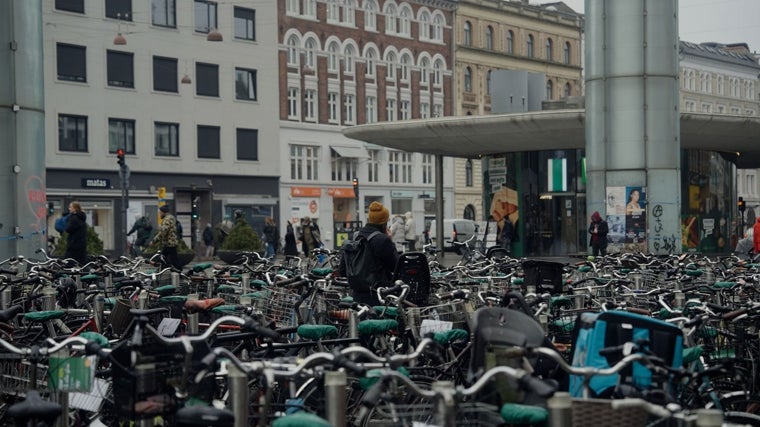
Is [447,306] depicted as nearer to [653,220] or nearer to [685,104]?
[653,220]

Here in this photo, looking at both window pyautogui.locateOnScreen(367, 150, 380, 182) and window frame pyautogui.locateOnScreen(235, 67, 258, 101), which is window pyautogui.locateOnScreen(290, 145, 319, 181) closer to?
window pyautogui.locateOnScreen(367, 150, 380, 182)

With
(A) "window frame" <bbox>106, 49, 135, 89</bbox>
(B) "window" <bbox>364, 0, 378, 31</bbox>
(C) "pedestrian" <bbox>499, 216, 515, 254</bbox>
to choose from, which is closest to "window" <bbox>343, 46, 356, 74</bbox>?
(B) "window" <bbox>364, 0, 378, 31</bbox>

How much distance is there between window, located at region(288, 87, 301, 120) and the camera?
6078 cm

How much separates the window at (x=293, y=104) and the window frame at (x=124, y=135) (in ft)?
35.6

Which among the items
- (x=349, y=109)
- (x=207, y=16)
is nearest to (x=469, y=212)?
(x=349, y=109)

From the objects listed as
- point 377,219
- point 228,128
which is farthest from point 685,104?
point 377,219

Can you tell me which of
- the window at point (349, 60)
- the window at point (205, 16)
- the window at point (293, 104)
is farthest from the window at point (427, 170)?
the window at point (205, 16)

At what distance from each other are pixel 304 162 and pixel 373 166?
19.5 feet

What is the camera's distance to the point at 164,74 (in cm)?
5269

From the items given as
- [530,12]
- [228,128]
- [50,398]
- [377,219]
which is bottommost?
[50,398]

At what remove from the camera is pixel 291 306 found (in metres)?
9.75

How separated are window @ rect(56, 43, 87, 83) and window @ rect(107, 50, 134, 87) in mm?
1331

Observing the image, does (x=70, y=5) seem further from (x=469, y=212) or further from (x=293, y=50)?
(x=469, y=212)

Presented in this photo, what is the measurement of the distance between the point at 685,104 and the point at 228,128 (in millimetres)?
43824
